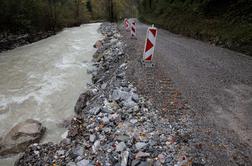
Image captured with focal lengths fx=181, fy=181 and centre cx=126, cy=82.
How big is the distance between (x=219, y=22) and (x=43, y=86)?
10.2 m

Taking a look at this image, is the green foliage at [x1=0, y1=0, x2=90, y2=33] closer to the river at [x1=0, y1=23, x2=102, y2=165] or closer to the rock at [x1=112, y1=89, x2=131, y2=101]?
the river at [x1=0, y1=23, x2=102, y2=165]

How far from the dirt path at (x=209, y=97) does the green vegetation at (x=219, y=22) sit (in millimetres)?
1560

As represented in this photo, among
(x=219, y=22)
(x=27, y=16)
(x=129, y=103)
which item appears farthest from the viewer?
(x=27, y=16)

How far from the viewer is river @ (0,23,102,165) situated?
5.28 metres

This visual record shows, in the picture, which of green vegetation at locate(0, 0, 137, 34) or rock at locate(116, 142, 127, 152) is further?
green vegetation at locate(0, 0, 137, 34)

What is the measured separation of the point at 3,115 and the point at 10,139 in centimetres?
170

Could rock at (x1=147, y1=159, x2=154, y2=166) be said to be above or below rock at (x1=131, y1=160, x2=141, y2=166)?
above

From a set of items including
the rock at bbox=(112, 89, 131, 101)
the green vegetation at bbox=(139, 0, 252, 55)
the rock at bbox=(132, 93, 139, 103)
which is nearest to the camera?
the rock at bbox=(132, 93, 139, 103)

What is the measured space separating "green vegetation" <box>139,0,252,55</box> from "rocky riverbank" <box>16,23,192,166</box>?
6409 mm

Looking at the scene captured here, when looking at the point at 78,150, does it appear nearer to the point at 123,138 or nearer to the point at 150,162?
the point at 123,138

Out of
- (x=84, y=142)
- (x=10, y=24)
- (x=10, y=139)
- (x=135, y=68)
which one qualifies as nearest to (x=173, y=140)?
(x=84, y=142)

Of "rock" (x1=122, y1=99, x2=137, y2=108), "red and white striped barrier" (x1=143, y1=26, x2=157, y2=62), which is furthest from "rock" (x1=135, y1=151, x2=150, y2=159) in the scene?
"red and white striped barrier" (x1=143, y1=26, x2=157, y2=62)

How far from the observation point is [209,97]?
4160 millimetres

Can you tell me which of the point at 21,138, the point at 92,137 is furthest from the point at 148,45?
the point at 21,138
